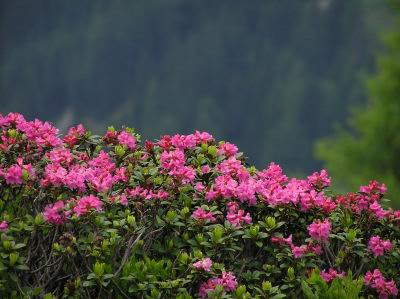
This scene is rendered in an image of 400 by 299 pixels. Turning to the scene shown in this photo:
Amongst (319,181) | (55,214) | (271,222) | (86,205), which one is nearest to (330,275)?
(271,222)

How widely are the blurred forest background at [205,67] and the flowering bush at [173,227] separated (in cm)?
10776

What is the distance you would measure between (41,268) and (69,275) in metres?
0.15

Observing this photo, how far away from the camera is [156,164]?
4.04 meters

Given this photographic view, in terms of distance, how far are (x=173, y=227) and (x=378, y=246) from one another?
3.49ft

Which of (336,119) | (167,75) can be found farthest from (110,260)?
(167,75)

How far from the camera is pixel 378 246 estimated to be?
12.2 feet

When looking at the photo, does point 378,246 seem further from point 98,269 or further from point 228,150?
point 98,269

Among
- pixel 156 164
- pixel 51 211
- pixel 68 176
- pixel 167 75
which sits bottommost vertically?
pixel 51 211

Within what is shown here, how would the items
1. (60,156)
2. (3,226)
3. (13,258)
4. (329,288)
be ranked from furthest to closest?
(60,156) < (329,288) < (3,226) < (13,258)

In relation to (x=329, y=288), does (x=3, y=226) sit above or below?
below

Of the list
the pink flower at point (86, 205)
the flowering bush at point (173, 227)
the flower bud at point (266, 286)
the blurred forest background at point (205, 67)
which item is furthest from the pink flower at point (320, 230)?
the blurred forest background at point (205, 67)

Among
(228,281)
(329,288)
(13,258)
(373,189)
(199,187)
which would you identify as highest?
(373,189)

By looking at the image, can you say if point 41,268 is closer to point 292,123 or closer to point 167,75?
point 292,123

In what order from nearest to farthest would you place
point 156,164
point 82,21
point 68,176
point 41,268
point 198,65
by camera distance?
1. point 41,268
2. point 68,176
3. point 156,164
4. point 198,65
5. point 82,21
